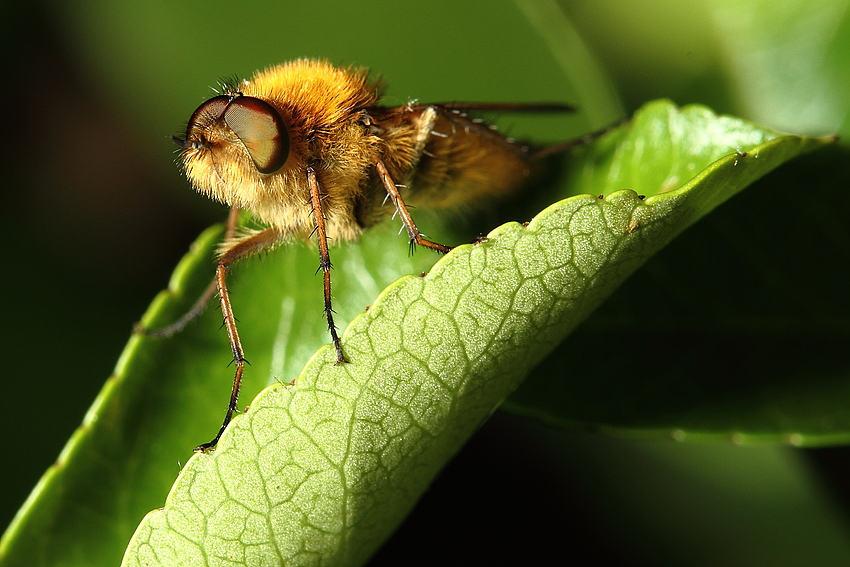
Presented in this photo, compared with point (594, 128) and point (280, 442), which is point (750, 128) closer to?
point (594, 128)

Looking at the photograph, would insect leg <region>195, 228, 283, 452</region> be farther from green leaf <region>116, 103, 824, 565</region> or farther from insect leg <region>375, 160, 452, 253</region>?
green leaf <region>116, 103, 824, 565</region>

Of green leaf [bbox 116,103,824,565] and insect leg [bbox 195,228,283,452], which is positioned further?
insect leg [bbox 195,228,283,452]

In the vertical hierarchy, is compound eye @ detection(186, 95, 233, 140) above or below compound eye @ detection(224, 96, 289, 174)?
above

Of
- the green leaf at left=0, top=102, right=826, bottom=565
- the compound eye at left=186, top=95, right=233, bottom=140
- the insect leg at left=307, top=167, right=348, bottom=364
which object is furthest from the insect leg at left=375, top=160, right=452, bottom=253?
the green leaf at left=0, top=102, right=826, bottom=565

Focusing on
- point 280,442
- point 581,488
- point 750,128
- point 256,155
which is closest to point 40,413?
point 256,155

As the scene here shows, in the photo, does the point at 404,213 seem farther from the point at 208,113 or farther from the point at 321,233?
the point at 208,113

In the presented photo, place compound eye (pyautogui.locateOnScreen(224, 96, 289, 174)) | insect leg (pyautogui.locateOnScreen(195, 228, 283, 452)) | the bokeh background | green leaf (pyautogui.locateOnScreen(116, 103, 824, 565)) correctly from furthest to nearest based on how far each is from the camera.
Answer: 1. the bokeh background
2. compound eye (pyautogui.locateOnScreen(224, 96, 289, 174))
3. insect leg (pyautogui.locateOnScreen(195, 228, 283, 452))
4. green leaf (pyautogui.locateOnScreen(116, 103, 824, 565))
